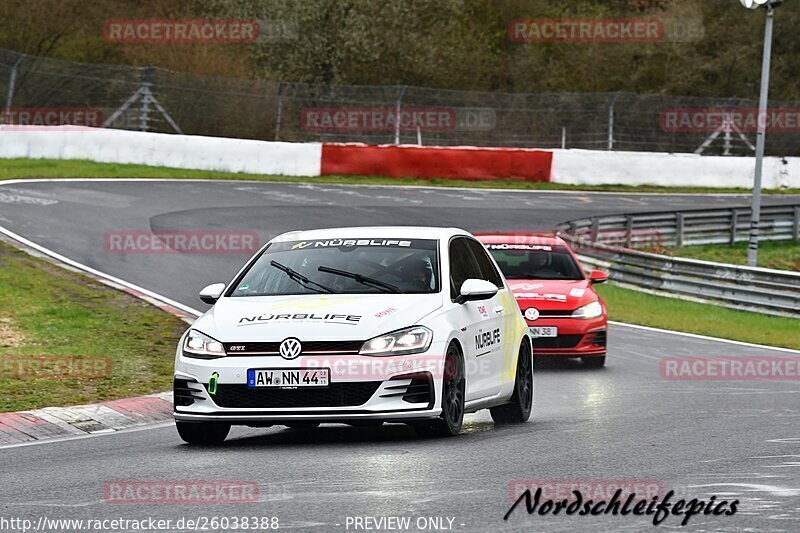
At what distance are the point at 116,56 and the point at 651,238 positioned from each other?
25100 mm

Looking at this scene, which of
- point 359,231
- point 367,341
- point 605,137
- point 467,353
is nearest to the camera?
point 367,341

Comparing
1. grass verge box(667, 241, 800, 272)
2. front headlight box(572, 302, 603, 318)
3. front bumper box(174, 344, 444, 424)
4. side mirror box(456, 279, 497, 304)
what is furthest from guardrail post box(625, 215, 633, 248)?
front bumper box(174, 344, 444, 424)

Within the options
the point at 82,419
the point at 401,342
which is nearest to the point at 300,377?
the point at 401,342

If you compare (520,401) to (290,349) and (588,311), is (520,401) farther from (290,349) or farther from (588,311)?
(588,311)

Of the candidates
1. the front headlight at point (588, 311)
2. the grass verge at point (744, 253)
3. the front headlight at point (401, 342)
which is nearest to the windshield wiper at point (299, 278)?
the front headlight at point (401, 342)

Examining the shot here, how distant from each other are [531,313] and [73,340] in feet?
16.2

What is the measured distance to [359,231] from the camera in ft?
35.0

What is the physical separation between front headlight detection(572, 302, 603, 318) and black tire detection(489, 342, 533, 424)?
180 inches

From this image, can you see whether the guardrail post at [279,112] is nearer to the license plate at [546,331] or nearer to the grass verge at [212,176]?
the grass verge at [212,176]

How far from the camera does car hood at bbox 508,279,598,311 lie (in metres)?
15.9

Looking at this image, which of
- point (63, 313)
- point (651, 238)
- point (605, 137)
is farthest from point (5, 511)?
point (605, 137)

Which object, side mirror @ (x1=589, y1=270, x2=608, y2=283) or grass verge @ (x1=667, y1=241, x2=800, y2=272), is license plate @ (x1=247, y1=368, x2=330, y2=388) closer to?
side mirror @ (x1=589, y1=270, x2=608, y2=283)

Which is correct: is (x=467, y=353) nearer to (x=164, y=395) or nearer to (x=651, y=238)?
(x=164, y=395)

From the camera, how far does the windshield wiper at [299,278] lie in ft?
32.4
